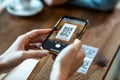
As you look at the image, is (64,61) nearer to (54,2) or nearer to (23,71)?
(23,71)

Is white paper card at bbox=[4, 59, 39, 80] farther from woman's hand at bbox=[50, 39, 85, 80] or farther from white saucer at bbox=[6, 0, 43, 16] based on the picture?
white saucer at bbox=[6, 0, 43, 16]

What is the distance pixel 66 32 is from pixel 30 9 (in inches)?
12.8

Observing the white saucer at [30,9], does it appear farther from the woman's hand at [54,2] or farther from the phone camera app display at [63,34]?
the phone camera app display at [63,34]

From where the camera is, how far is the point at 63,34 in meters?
0.68

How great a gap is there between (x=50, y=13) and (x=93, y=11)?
165 millimetres

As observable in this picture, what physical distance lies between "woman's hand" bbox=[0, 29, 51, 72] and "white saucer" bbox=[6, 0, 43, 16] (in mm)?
258

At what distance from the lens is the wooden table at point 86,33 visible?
728mm

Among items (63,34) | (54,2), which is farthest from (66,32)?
(54,2)

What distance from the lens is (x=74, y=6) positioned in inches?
39.4

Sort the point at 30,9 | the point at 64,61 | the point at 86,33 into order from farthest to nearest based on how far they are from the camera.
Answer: the point at 30,9 < the point at 86,33 < the point at 64,61

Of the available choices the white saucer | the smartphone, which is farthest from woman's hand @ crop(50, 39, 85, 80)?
the white saucer

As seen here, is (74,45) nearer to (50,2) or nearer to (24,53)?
(24,53)

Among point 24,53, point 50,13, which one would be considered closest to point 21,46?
point 24,53

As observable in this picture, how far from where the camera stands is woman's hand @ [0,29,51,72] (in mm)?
604
